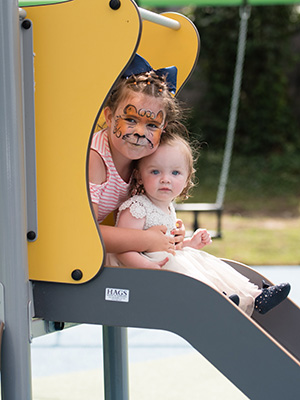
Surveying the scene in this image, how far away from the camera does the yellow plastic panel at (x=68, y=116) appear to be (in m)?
1.38

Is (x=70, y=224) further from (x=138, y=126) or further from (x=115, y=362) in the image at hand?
(x=115, y=362)

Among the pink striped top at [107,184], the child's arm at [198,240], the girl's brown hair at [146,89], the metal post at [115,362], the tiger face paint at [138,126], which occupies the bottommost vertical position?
the metal post at [115,362]

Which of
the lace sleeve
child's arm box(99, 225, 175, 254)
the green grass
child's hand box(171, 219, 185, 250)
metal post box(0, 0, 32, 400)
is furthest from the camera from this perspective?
the green grass

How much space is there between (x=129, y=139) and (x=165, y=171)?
15 cm

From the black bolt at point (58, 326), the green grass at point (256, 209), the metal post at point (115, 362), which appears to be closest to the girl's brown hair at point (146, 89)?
the black bolt at point (58, 326)

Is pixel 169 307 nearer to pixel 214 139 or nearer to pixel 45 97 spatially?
pixel 45 97

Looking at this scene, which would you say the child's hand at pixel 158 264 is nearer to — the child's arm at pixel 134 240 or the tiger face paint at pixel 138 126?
the child's arm at pixel 134 240

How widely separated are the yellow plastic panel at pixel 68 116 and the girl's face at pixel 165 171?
1.01 ft

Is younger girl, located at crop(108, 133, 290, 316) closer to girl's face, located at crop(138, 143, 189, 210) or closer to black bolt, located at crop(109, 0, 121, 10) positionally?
girl's face, located at crop(138, 143, 189, 210)

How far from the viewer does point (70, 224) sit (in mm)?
1413

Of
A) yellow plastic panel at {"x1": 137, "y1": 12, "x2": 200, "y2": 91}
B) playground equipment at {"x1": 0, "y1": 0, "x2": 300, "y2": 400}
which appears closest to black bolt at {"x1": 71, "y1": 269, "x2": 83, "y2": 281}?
playground equipment at {"x1": 0, "y1": 0, "x2": 300, "y2": 400}

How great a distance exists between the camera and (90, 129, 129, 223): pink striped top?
1.62 meters

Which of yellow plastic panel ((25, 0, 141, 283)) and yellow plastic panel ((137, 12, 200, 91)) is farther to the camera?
yellow plastic panel ((137, 12, 200, 91))

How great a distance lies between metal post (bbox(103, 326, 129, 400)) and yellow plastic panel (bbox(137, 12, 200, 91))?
2.74ft
